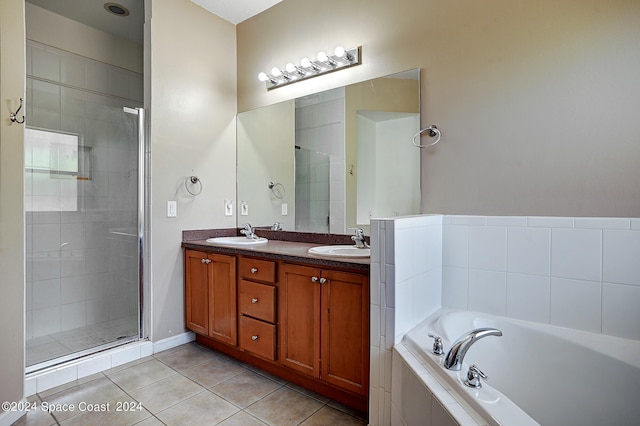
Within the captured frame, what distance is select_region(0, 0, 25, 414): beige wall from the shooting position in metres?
1.60

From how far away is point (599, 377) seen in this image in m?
1.26

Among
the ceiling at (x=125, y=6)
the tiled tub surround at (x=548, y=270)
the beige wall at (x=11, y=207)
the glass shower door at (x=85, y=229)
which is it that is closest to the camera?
the tiled tub surround at (x=548, y=270)

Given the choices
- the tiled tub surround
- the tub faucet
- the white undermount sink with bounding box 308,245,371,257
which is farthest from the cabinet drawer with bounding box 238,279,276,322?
the tub faucet

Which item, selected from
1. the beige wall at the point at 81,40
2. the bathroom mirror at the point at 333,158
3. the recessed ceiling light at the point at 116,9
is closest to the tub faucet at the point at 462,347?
the bathroom mirror at the point at 333,158

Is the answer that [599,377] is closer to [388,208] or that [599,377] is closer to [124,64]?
[388,208]

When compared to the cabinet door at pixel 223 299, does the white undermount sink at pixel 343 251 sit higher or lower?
higher

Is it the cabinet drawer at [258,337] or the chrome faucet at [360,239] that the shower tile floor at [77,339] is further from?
the chrome faucet at [360,239]

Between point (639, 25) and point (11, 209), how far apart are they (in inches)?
117

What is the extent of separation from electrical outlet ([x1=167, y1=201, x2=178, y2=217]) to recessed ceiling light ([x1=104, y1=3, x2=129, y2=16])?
1.64 meters

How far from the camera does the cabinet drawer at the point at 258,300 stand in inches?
78.5

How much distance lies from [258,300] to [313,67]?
1697mm

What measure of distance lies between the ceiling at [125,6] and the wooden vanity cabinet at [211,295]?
2007mm

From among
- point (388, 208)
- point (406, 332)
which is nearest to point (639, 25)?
point (388, 208)

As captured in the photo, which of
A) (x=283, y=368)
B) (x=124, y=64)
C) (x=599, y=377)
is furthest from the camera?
(x=124, y=64)
